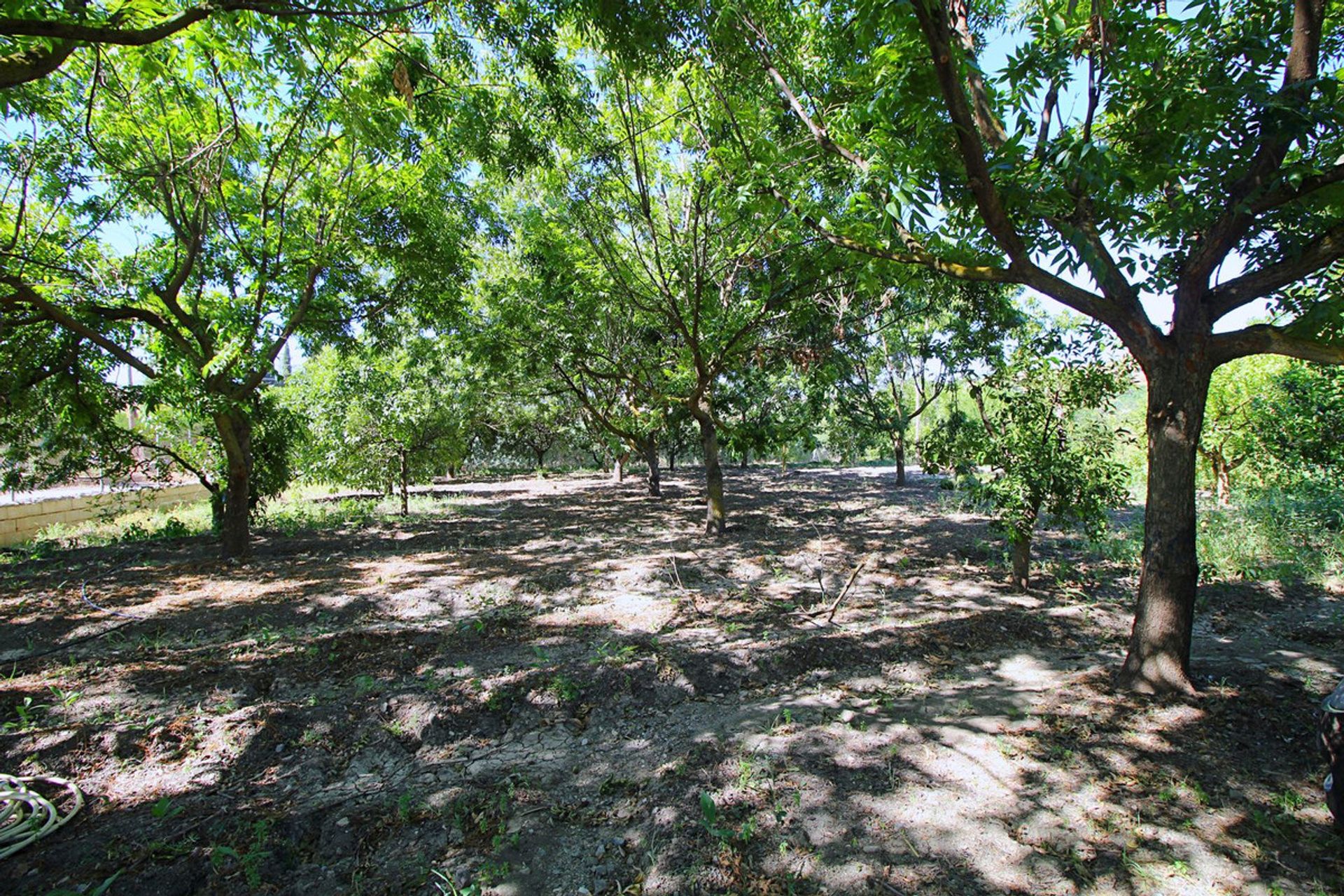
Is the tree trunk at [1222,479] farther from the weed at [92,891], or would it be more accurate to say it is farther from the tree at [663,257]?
the weed at [92,891]

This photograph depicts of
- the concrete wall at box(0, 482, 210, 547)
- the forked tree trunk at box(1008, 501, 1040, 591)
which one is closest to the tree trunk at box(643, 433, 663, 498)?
the concrete wall at box(0, 482, 210, 547)

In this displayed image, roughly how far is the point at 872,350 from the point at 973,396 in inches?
485

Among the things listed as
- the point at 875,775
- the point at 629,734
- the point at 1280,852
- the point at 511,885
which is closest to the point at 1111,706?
the point at 1280,852

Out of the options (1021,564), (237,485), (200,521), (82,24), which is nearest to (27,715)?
(82,24)

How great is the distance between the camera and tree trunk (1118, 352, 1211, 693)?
3396 mm

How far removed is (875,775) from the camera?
2.94m

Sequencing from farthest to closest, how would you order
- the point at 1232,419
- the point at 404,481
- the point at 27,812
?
the point at 404,481 → the point at 1232,419 → the point at 27,812

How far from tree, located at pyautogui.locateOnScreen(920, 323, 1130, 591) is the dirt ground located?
1008 millimetres

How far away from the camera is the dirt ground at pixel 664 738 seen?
2.37 meters

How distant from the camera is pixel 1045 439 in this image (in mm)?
5527

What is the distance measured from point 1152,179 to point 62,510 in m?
18.6

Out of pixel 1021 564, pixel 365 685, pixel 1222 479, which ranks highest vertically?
pixel 1222 479

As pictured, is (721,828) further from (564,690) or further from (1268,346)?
(1268,346)

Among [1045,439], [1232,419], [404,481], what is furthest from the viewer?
[404,481]
